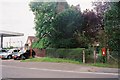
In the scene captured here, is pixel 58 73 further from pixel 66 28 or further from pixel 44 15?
pixel 44 15

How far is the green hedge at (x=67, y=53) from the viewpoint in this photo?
29914 millimetres

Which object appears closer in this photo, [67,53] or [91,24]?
[67,53]

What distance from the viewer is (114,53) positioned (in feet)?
85.3

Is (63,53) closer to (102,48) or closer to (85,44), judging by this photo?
(85,44)

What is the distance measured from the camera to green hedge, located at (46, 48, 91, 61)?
2991cm

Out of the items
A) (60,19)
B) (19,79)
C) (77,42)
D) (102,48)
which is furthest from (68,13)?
(19,79)

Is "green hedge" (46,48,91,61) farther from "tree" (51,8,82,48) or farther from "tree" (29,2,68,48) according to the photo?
"tree" (29,2,68,48)

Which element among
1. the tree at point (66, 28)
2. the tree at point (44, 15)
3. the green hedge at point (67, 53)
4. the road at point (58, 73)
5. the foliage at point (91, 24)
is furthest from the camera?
the foliage at point (91, 24)

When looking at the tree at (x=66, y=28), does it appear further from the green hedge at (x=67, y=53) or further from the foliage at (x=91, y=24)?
the foliage at (x=91, y=24)

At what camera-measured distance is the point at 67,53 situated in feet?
108

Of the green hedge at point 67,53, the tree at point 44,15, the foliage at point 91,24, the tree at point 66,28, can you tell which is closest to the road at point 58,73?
the green hedge at point 67,53

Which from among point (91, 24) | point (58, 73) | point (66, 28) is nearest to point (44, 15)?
point (66, 28)

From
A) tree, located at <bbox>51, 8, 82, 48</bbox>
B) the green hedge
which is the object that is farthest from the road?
tree, located at <bbox>51, 8, 82, 48</bbox>

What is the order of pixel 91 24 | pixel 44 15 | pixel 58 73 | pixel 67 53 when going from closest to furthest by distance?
pixel 58 73
pixel 67 53
pixel 44 15
pixel 91 24
